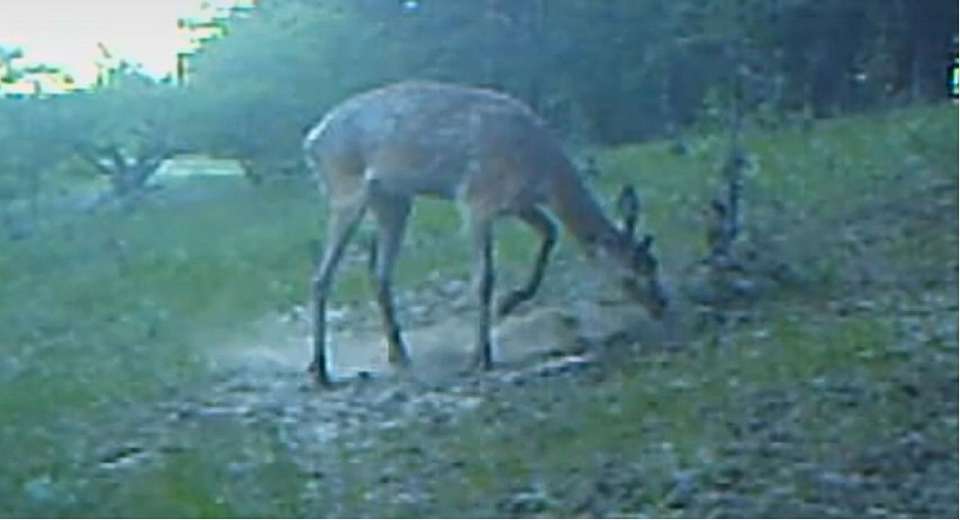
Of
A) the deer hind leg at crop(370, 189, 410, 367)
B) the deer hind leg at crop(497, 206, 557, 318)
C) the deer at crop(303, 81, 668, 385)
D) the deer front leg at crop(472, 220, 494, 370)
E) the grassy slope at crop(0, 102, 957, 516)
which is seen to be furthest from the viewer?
the deer hind leg at crop(497, 206, 557, 318)

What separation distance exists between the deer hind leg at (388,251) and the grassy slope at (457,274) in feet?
2.29

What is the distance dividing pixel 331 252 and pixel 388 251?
0.82 feet

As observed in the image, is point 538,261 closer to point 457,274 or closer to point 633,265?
point 633,265

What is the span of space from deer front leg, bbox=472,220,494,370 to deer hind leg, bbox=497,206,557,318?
1.23 feet

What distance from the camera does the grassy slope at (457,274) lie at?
6344 millimetres

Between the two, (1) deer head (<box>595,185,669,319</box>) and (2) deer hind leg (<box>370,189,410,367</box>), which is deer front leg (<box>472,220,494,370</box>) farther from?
(1) deer head (<box>595,185,669,319</box>)

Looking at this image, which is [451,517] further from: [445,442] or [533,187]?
[533,187]

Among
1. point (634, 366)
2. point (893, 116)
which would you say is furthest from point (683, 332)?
point (893, 116)

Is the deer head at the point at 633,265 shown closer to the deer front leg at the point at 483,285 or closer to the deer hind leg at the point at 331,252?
the deer front leg at the point at 483,285

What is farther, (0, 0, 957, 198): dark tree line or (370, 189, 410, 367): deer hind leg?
(0, 0, 957, 198): dark tree line

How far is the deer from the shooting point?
8195 mm

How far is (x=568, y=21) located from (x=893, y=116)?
2813 mm

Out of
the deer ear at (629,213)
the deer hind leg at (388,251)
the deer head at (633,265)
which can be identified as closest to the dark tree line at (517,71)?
the deer ear at (629,213)

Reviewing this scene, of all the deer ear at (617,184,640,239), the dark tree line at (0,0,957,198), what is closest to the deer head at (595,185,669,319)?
the deer ear at (617,184,640,239)
